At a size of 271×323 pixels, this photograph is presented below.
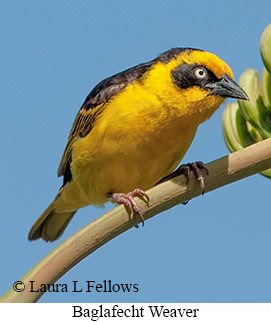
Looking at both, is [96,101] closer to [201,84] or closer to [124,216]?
[201,84]

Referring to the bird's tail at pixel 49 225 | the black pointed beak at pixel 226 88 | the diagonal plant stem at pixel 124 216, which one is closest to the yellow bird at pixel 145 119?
the black pointed beak at pixel 226 88

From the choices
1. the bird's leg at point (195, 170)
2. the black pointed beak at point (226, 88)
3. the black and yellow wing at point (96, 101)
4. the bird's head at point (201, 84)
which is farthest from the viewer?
the black and yellow wing at point (96, 101)

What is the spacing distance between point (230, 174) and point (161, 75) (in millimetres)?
1490

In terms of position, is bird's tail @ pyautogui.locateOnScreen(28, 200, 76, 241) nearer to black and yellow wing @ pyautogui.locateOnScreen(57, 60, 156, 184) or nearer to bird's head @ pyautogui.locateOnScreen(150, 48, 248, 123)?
black and yellow wing @ pyautogui.locateOnScreen(57, 60, 156, 184)

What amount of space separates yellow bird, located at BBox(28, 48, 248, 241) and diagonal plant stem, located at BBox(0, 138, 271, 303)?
0.70 meters

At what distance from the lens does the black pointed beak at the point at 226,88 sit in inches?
139

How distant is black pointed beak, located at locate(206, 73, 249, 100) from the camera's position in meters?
3.53

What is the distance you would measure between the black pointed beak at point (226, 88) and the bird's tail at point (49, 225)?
2124mm

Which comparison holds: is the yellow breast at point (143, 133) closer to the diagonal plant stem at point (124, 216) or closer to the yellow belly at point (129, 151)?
the yellow belly at point (129, 151)

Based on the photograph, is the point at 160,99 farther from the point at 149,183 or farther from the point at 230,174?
the point at 230,174

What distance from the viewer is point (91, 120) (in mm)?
4258

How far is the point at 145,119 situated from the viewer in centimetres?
378

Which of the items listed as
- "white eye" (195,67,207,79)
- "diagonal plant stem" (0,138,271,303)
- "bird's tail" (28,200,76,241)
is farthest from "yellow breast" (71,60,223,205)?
"bird's tail" (28,200,76,241)
